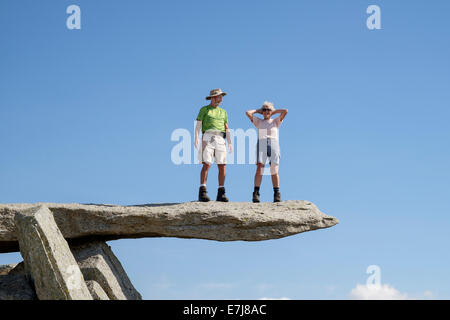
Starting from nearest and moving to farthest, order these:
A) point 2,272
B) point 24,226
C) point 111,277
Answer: point 24,226 < point 111,277 < point 2,272

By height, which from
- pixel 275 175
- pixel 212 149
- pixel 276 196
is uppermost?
pixel 212 149

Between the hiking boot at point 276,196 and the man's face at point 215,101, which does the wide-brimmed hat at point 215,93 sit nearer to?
the man's face at point 215,101

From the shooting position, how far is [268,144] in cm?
1380

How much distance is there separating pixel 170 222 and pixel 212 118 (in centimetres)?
273

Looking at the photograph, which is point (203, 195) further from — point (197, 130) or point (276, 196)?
point (276, 196)

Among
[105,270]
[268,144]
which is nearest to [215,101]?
[268,144]

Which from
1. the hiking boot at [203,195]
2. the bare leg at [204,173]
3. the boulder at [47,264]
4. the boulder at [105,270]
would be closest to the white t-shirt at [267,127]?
the bare leg at [204,173]

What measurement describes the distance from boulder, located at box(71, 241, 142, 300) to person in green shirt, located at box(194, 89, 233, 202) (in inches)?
96.1

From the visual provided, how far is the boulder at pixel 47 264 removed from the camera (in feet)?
34.0
